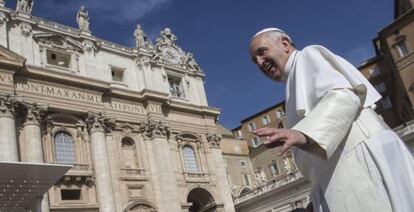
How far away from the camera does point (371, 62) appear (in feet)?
138

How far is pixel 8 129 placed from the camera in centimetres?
1798

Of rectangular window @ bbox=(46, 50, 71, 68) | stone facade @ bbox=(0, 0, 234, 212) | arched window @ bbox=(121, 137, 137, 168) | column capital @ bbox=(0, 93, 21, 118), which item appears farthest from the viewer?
arched window @ bbox=(121, 137, 137, 168)

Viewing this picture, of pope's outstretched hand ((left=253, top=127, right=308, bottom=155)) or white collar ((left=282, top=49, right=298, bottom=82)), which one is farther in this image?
white collar ((left=282, top=49, right=298, bottom=82))

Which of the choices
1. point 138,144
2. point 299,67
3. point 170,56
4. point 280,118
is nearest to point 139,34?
point 170,56

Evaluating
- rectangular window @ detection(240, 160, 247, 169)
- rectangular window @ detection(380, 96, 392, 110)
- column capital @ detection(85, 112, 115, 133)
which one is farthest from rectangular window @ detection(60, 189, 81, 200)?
rectangular window @ detection(380, 96, 392, 110)

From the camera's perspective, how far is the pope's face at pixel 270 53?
89.1 inches

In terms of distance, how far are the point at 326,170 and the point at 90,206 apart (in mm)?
19237

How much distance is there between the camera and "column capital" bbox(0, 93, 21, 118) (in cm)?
1822

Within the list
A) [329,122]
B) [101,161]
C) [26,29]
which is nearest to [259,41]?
[329,122]

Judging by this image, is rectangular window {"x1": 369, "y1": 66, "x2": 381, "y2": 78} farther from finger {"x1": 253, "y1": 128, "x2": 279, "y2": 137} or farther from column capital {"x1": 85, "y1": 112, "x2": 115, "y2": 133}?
finger {"x1": 253, "y1": 128, "x2": 279, "y2": 137}

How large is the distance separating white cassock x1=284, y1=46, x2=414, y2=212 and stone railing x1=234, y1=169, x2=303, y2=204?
984 inches

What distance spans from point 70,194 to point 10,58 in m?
6.52

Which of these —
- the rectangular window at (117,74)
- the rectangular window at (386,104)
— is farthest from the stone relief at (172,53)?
the rectangular window at (386,104)

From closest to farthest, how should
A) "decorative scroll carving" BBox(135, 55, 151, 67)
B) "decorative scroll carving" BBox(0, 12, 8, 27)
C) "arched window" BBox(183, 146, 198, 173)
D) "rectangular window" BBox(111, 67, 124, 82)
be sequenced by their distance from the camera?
"decorative scroll carving" BBox(0, 12, 8, 27), "rectangular window" BBox(111, 67, 124, 82), "arched window" BBox(183, 146, 198, 173), "decorative scroll carving" BBox(135, 55, 151, 67)
